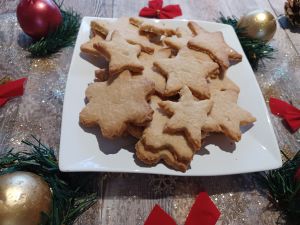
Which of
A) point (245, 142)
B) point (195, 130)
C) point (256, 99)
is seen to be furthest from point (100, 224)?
point (256, 99)

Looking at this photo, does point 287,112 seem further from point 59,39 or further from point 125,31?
point 59,39

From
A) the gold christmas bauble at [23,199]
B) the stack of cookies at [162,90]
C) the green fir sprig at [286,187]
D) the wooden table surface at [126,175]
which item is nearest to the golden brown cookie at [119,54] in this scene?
the stack of cookies at [162,90]

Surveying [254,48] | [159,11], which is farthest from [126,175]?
[159,11]

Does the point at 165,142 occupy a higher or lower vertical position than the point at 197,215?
higher

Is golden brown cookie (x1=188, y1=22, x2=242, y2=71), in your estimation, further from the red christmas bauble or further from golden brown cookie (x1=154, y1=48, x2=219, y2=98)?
the red christmas bauble

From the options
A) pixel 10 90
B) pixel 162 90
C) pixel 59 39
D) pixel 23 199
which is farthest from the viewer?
pixel 59 39

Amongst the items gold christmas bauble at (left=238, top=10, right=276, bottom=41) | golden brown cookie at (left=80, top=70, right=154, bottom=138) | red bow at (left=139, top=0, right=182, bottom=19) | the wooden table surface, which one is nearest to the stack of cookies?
golden brown cookie at (left=80, top=70, right=154, bottom=138)
